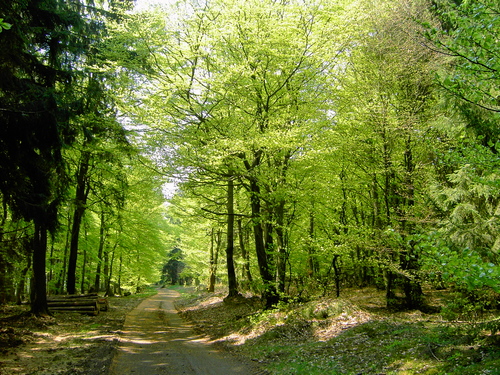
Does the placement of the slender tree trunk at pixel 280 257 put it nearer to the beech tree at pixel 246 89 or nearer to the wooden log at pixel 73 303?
the beech tree at pixel 246 89

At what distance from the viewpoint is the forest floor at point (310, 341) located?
20.7 feet

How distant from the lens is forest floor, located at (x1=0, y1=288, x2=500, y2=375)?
6301mm

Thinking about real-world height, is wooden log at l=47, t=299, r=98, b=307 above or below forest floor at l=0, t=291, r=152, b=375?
above

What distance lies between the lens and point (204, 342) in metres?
11.8

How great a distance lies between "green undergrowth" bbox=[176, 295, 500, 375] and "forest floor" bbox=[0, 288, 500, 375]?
0.02 m

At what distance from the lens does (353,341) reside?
8.72m

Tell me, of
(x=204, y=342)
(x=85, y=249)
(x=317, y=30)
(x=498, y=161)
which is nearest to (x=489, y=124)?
(x=498, y=161)

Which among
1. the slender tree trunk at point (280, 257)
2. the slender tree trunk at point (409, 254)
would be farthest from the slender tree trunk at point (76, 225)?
the slender tree trunk at point (409, 254)

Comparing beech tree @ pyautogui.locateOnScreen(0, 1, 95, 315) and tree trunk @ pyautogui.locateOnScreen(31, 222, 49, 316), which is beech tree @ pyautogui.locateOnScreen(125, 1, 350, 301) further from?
tree trunk @ pyautogui.locateOnScreen(31, 222, 49, 316)

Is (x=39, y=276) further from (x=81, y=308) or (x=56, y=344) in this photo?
(x=56, y=344)

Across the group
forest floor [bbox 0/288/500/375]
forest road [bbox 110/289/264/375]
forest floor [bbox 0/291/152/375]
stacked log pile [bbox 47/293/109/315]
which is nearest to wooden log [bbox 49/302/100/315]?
stacked log pile [bbox 47/293/109/315]

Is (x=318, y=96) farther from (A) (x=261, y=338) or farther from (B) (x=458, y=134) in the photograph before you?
(A) (x=261, y=338)

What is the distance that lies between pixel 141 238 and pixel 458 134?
24.4m

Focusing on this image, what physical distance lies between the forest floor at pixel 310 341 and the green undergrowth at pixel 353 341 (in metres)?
0.02
